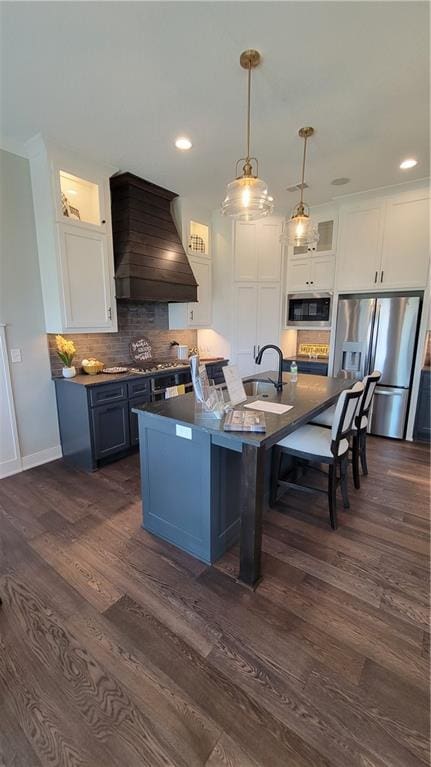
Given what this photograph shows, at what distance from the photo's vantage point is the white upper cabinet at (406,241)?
11.8 feet

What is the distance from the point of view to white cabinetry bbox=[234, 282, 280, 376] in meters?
4.59

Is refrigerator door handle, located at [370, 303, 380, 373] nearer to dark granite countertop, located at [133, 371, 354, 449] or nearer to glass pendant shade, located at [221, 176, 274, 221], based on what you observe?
dark granite countertop, located at [133, 371, 354, 449]

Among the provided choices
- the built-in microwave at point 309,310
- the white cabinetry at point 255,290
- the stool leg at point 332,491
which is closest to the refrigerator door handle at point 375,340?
the built-in microwave at point 309,310

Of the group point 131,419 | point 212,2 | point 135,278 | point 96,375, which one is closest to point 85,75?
point 212,2

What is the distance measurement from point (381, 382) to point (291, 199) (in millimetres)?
2614

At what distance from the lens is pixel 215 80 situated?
6.61 feet

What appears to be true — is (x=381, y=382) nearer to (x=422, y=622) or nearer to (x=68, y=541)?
(x=422, y=622)

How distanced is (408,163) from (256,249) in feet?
6.31

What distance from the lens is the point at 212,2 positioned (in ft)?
5.06

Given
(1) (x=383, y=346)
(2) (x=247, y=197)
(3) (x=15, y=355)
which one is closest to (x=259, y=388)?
(2) (x=247, y=197)

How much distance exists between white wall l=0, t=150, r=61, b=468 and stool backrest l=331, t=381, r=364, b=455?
2.83 m

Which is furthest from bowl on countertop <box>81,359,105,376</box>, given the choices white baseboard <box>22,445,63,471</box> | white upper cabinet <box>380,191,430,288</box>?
white upper cabinet <box>380,191,430,288</box>

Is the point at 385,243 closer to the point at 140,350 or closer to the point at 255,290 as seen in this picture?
the point at 255,290

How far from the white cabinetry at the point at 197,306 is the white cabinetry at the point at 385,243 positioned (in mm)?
1808
